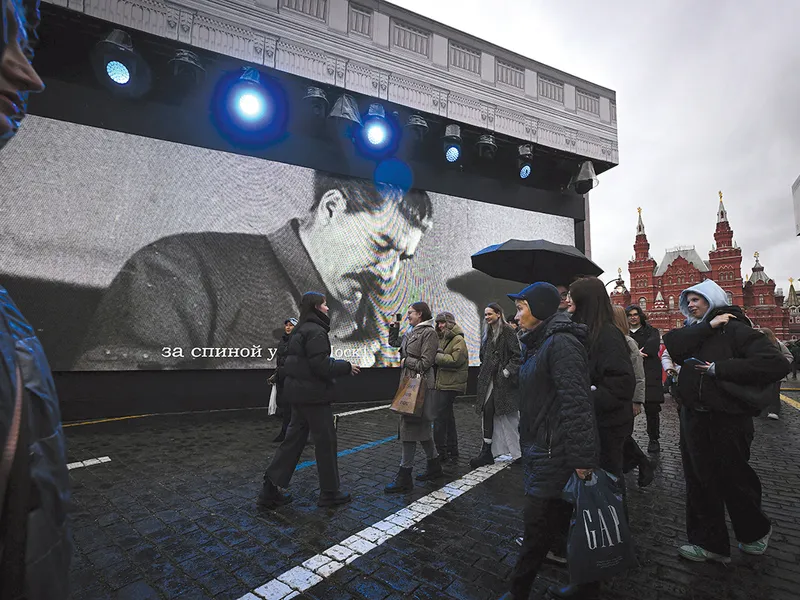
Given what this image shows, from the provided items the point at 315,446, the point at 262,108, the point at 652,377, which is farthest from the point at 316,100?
the point at 652,377

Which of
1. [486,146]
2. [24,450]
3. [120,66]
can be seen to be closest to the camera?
[24,450]

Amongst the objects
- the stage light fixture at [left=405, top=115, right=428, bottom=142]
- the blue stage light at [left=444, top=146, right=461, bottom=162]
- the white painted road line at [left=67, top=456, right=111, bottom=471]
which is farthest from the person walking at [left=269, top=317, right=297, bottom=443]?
the blue stage light at [left=444, top=146, right=461, bottom=162]

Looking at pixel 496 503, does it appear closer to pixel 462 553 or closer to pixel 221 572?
pixel 462 553

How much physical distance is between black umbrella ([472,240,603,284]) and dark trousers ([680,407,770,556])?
2731mm

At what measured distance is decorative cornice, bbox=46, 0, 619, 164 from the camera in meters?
7.95

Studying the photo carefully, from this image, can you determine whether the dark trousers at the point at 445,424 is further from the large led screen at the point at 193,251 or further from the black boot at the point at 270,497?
the large led screen at the point at 193,251

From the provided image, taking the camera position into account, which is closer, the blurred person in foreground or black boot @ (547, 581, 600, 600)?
the blurred person in foreground

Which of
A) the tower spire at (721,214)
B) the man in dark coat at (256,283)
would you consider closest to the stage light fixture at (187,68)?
the man in dark coat at (256,283)

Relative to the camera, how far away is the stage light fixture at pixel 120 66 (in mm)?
7391

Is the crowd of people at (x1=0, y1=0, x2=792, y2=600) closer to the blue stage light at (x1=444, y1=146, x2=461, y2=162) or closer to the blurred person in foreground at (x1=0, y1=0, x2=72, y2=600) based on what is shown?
the blurred person in foreground at (x1=0, y1=0, x2=72, y2=600)

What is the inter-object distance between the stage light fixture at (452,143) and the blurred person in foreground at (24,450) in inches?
411

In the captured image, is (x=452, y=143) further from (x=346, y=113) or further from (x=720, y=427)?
(x=720, y=427)

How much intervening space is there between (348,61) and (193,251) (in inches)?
224

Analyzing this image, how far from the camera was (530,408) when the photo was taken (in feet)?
8.08
